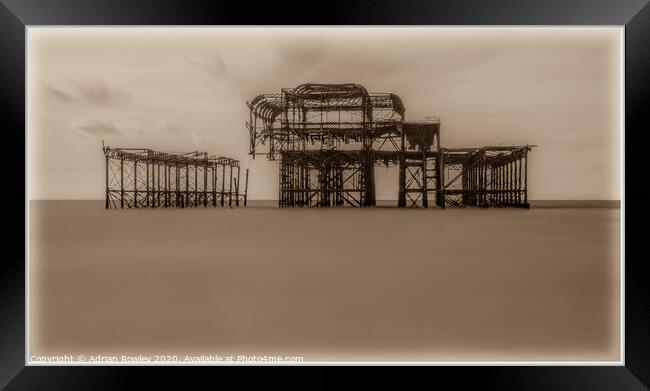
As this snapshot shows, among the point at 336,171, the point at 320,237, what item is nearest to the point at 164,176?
the point at 336,171

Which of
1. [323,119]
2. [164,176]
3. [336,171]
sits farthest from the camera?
[164,176]

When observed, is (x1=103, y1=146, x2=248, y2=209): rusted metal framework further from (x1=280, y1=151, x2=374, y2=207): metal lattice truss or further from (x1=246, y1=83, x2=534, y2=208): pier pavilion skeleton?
(x1=280, y1=151, x2=374, y2=207): metal lattice truss

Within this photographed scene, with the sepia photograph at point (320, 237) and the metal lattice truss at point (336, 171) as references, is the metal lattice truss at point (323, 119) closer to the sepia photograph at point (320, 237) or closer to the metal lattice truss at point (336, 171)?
the sepia photograph at point (320, 237)

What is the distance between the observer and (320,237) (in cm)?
809

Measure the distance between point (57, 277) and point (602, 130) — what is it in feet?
25.8

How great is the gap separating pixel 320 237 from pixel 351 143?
297 centimetres

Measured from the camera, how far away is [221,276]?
5.83 metres
